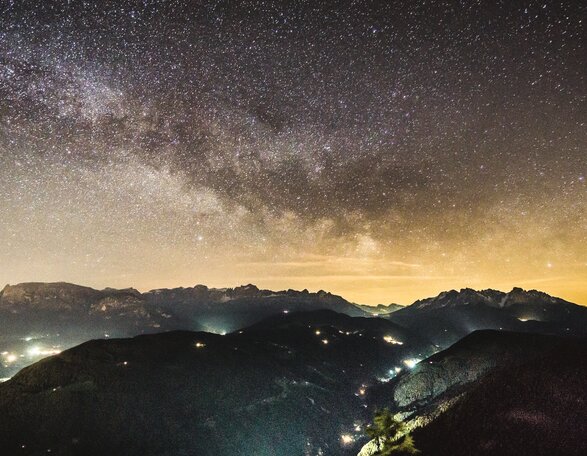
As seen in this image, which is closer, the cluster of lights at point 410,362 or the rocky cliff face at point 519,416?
the rocky cliff face at point 519,416

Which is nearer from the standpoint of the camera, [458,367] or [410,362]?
[458,367]

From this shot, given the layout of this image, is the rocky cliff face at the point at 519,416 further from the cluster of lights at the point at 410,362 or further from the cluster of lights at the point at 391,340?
the cluster of lights at the point at 391,340

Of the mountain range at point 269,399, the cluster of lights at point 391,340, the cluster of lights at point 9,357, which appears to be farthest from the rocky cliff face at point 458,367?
the cluster of lights at point 9,357

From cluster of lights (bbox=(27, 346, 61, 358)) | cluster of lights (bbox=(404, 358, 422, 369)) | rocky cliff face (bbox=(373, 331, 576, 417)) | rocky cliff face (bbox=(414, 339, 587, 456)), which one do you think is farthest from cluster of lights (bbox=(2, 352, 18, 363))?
rocky cliff face (bbox=(414, 339, 587, 456))

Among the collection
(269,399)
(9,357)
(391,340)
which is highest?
(391,340)

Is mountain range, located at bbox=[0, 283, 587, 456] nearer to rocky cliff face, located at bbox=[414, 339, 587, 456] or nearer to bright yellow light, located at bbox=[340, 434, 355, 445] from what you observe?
rocky cliff face, located at bbox=[414, 339, 587, 456]

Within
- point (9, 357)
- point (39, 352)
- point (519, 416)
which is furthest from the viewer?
point (39, 352)

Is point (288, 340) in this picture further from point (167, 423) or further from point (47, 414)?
point (47, 414)

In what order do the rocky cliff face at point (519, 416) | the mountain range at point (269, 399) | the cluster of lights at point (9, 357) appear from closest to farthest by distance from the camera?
the rocky cliff face at point (519, 416) < the mountain range at point (269, 399) < the cluster of lights at point (9, 357)

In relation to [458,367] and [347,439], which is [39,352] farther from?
[458,367]

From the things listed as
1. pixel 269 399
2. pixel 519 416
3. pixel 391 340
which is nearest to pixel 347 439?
pixel 269 399

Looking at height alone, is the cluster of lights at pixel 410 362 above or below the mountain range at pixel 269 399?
below

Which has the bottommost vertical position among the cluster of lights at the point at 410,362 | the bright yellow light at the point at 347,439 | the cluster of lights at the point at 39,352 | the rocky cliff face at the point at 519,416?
the cluster of lights at the point at 39,352

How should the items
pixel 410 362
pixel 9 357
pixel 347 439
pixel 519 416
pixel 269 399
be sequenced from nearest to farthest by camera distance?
pixel 519 416
pixel 347 439
pixel 269 399
pixel 410 362
pixel 9 357
